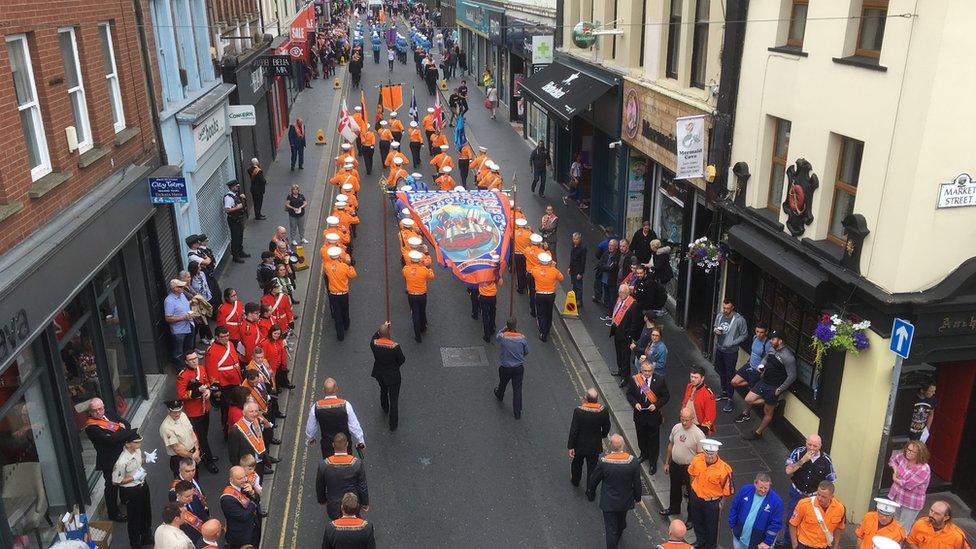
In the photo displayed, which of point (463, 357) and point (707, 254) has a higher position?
point (707, 254)

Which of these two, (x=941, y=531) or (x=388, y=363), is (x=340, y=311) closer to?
(x=388, y=363)

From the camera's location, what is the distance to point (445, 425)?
11.7 m

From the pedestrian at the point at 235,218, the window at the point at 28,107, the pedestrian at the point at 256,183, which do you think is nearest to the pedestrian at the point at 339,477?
the window at the point at 28,107

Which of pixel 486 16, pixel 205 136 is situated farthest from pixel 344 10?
pixel 205 136

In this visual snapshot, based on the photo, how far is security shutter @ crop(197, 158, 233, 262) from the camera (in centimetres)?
1675

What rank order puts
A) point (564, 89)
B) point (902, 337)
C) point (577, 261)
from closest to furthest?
point (902, 337) < point (577, 261) < point (564, 89)

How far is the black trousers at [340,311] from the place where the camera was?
14.3 m

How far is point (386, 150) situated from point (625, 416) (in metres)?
17.0

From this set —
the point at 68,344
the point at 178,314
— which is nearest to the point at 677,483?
the point at 68,344

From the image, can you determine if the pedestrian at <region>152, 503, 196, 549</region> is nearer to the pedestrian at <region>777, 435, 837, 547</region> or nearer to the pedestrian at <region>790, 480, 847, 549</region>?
the pedestrian at <region>790, 480, 847, 549</region>

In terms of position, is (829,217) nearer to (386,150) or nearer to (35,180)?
(35,180)

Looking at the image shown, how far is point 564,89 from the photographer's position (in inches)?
794

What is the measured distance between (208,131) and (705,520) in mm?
13133

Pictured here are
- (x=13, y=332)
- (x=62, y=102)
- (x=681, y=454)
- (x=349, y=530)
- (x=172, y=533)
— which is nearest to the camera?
(x=172, y=533)
